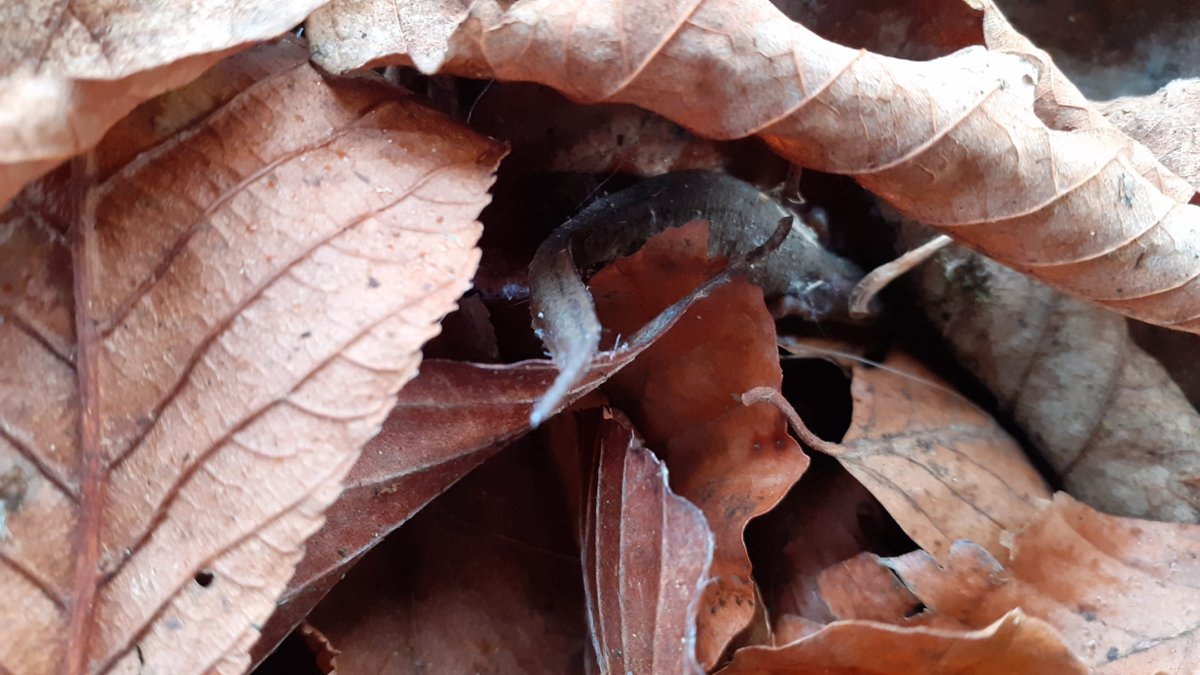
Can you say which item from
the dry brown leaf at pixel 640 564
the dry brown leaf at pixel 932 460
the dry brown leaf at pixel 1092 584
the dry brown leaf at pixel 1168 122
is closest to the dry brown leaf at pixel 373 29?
the dry brown leaf at pixel 640 564

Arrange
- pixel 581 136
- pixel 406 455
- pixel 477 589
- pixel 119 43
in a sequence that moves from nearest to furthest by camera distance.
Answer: pixel 119 43, pixel 406 455, pixel 477 589, pixel 581 136

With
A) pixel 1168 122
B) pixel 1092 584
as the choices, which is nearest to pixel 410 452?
pixel 1092 584

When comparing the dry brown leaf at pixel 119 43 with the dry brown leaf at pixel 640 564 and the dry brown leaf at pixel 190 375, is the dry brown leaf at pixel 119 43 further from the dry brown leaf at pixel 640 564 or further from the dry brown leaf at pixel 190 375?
the dry brown leaf at pixel 640 564

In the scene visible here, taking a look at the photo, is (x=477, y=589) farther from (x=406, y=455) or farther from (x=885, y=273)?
(x=885, y=273)

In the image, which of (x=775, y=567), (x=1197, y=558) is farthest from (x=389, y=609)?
(x=1197, y=558)

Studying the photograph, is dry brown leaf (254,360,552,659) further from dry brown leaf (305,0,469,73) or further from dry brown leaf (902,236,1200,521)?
dry brown leaf (902,236,1200,521)

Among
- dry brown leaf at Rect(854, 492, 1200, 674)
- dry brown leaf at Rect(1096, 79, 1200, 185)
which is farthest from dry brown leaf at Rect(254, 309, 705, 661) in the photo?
dry brown leaf at Rect(1096, 79, 1200, 185)
